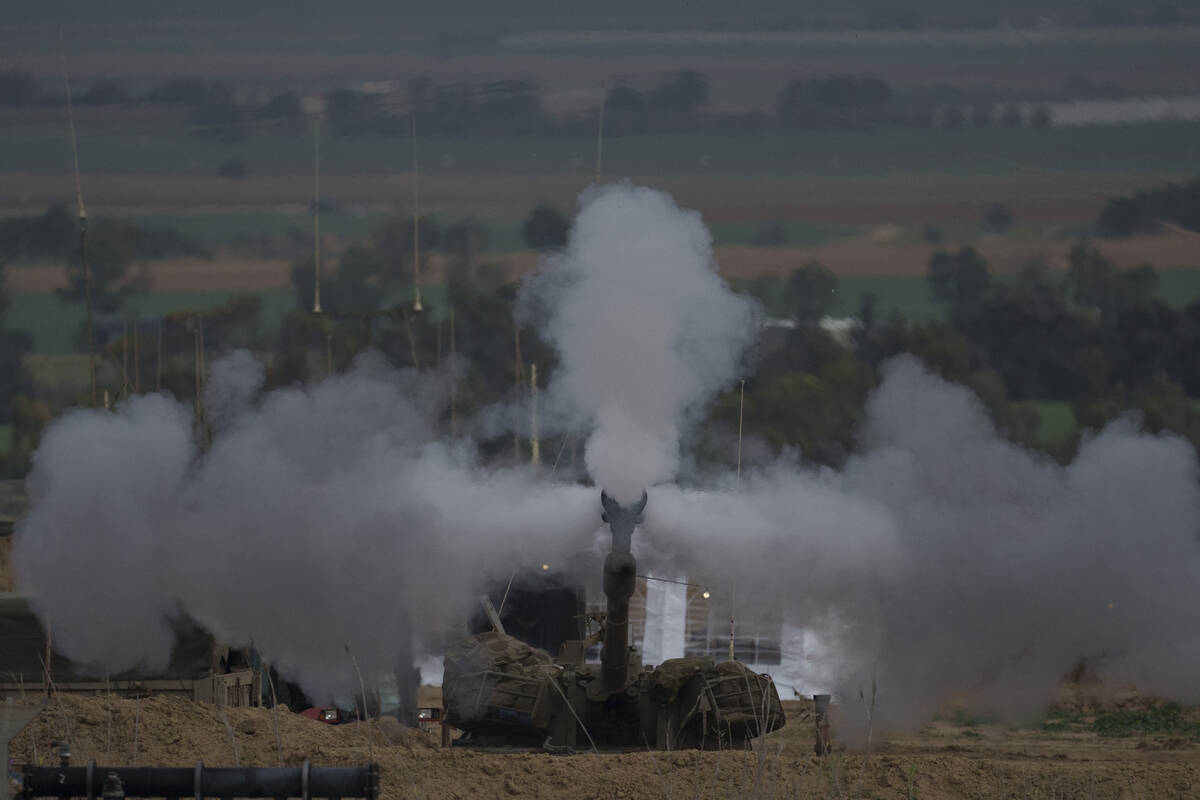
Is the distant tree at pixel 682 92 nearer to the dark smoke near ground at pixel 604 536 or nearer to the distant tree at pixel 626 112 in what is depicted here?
the distant tree at pixel 626 112

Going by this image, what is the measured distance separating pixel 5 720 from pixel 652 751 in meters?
7.59

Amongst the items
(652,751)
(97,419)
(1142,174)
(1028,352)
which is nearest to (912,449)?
(652,751)

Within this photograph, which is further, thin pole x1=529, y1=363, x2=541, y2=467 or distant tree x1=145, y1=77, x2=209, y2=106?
distant tree x1=145, y1=77, x2=209, y2=106

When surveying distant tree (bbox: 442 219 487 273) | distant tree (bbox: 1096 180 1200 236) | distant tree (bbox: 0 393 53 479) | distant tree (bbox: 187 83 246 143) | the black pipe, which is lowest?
distant tree (bbox: 0 393 53 479)

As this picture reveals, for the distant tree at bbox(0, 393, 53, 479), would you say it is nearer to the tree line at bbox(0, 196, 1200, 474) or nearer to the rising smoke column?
the tree line at bbox(0, 196, 1200, 474)

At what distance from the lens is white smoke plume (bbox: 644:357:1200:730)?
19594 millimetres

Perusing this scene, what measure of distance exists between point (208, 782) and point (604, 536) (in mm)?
9217

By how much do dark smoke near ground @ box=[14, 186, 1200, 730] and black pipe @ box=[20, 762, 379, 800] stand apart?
8.09 m

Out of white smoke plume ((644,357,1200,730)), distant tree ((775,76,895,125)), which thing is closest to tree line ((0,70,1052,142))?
distant tree ((775,76,895,125))

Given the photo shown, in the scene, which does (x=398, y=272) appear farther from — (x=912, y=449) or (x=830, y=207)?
(x=912, y=449)

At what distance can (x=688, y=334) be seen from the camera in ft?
61.5

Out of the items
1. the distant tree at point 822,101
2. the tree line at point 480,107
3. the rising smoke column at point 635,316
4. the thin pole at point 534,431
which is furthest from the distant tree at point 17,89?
the rising smoke column at point 635,316

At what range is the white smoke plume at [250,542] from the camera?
1945 cm

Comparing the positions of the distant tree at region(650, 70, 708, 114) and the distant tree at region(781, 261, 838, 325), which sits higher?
the distant tree at region(650, 70, 708, 114)
